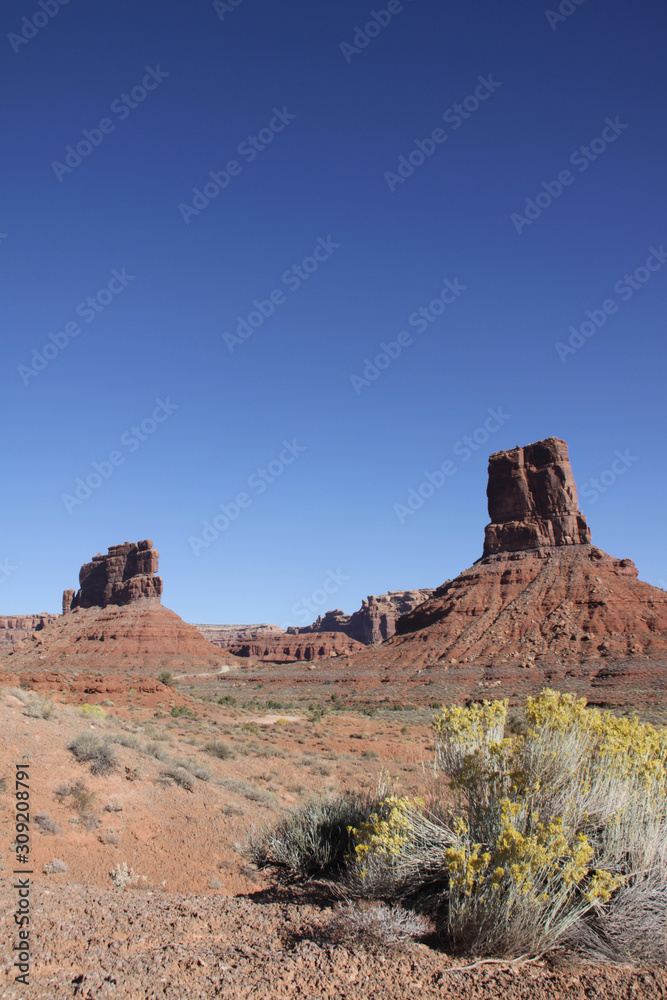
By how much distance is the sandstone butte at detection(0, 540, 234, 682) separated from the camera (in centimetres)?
8144

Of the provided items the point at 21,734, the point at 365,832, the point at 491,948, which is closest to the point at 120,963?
the point at 365,832

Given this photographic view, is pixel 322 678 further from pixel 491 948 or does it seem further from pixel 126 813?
pixel 491 948

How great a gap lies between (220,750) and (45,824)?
26.0 feet

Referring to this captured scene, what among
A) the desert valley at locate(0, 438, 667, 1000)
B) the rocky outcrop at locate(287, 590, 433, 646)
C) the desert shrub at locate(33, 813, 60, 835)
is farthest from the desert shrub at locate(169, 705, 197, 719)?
the rocky outcrop at locate(287, 590, 433, 646)

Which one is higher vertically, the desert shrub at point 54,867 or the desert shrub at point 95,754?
the desert shrub at point 95,754

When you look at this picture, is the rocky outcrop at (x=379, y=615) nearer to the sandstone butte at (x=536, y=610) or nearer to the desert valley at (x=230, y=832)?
the sandstone butte at (x=536, y=610)

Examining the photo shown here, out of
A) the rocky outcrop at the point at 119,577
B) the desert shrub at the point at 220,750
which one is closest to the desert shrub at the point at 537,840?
the desert shrub at the point at 220,750

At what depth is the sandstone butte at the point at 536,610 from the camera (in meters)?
46.3

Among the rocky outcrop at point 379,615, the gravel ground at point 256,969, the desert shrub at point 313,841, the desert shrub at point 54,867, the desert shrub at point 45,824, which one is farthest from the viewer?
the rocky outcrop at point 379,615

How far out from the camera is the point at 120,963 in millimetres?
3939

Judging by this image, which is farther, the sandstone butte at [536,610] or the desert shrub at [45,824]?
the sandstone butte at [536,610]

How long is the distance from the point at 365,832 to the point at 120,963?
2.13 m

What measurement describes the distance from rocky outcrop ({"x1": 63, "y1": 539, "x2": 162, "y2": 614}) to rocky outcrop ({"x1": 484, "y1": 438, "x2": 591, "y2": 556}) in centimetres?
6285

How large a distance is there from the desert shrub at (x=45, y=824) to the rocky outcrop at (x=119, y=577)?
99932 millimetres
